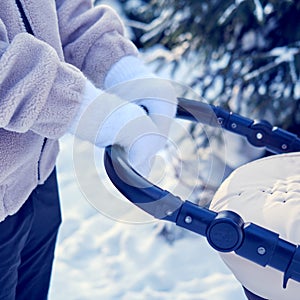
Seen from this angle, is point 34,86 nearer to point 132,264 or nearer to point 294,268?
point 294,268

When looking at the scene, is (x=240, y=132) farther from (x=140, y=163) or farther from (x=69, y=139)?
(x=69, y=139)

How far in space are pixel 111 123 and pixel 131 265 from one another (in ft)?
4.67

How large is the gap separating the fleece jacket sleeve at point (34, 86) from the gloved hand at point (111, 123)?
0.07 ft

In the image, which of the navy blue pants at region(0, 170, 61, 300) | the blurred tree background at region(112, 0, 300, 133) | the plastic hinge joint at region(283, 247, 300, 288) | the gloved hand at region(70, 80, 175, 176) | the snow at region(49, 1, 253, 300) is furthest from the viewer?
the blurred tree background at region(112, 0, 300, 133)

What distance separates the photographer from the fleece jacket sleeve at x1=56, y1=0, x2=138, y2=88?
1.21 meters

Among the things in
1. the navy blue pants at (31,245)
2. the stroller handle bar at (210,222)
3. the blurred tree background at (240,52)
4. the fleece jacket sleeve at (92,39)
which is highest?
the fleece jacket sleeve at (92,39)

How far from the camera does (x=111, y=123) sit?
97 centimetres

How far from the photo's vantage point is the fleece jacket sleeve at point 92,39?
1214mm

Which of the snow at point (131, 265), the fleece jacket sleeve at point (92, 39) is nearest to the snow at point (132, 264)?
the snow at point (131, 265)

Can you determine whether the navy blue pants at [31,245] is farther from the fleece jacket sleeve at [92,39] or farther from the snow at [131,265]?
the snow at [131,265]

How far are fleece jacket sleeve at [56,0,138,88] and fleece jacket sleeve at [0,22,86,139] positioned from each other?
10.9 inches

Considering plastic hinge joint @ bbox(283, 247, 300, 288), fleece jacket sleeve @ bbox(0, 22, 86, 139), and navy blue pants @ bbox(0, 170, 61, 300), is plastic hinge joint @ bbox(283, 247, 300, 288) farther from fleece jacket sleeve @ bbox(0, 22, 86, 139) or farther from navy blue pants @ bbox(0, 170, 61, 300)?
navy blue pants @ bbox(0, 170, 61, 300)

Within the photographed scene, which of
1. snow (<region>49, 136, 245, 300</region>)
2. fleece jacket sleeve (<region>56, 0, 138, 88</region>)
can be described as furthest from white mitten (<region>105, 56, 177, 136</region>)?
snow (<region>49, 136, 245, 300</region>)

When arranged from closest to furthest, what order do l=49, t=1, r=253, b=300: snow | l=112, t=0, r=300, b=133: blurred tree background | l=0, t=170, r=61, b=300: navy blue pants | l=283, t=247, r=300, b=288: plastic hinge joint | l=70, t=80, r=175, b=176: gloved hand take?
l=283, t=247, r=300, b=288: plastic hinge joint
l=70, t=80, r=175, b=176: gloved hand
l=0, t=170, r=61, b=300: navy blue pants
l=49, t=1, r=253, b=300: snow
l=112, t=0, r=300, b=133: blurred tree background
